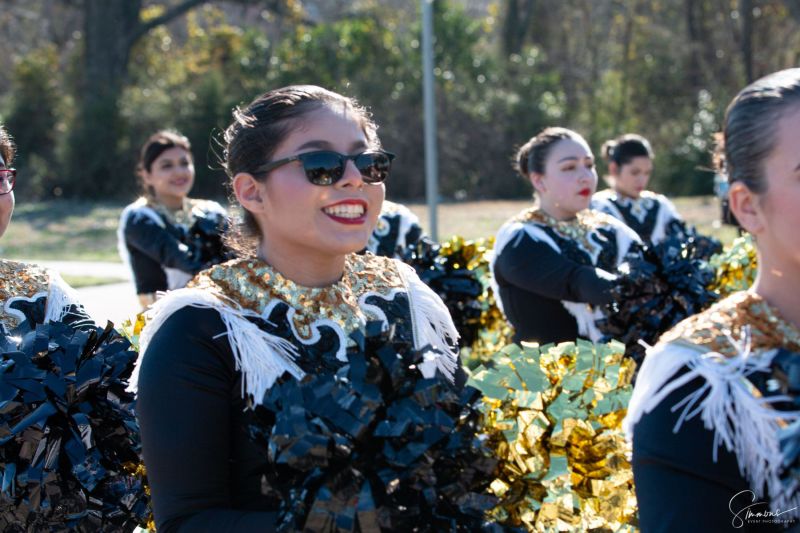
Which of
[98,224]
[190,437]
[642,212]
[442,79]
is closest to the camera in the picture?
[190,437]

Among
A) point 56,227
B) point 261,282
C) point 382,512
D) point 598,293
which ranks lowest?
point 56,227

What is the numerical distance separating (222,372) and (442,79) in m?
21.8

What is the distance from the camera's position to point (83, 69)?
26344 mm

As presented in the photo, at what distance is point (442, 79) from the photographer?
76.9 ft

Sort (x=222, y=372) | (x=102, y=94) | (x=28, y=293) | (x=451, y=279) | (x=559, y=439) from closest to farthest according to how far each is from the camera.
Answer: (x=222, y=372), (x=559, y=439), (x=28, y=293), (x=451, y=279), (x=102, y=94)

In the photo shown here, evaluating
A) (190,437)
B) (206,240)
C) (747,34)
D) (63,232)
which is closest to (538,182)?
(206,240)

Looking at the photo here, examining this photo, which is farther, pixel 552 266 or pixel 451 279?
pixel 451 279

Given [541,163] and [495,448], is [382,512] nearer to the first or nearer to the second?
[495,448]

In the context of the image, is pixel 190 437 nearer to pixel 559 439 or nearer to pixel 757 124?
pixel 559 439

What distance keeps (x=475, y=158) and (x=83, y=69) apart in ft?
34.3

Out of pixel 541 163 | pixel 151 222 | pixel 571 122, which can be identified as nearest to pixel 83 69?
pixel 571 122

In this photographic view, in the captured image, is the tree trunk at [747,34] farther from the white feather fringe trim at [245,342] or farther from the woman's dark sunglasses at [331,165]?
the white feather fringe trim at [245,342]

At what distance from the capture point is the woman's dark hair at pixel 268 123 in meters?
2.35

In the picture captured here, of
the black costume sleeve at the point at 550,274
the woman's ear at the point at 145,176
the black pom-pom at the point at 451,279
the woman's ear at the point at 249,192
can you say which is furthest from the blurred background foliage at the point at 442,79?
the woman's ear at the point at 249,192
